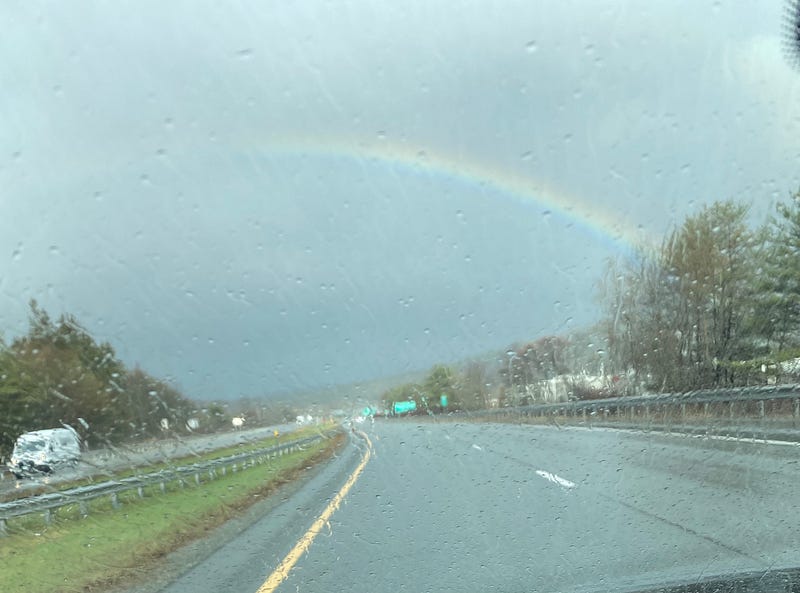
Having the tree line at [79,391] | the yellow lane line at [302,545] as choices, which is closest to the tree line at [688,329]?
the yellow lane line at [302,545]

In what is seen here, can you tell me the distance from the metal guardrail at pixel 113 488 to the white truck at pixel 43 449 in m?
0.39

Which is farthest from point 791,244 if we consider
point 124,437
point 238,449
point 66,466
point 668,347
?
point 66,466

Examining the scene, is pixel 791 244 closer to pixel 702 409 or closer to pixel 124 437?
pixel 702 409

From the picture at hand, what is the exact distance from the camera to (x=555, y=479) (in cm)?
1326

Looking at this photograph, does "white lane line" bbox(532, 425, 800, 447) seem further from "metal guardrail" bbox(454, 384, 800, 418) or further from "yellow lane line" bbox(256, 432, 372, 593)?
"yellow lane line" bbox(256, 432, 372, 593)

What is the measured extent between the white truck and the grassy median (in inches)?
37.7

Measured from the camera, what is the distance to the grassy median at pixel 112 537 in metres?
8.04

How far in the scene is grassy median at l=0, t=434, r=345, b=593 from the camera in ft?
26.4

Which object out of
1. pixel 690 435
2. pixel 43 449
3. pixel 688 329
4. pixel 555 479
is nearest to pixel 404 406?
pixel 555 479

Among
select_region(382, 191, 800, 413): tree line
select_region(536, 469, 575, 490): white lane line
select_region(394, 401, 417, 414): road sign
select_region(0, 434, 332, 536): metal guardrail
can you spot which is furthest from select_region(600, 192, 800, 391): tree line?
select_region(0, 434, 332, 536): metal guardrail

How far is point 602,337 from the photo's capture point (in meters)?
12.7

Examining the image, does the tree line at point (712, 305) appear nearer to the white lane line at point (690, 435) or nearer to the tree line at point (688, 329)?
the tree line at point (688, 329)

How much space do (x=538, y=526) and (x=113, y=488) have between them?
5.21 metres

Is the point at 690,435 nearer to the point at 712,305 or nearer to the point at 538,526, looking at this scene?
the point at 712,305
